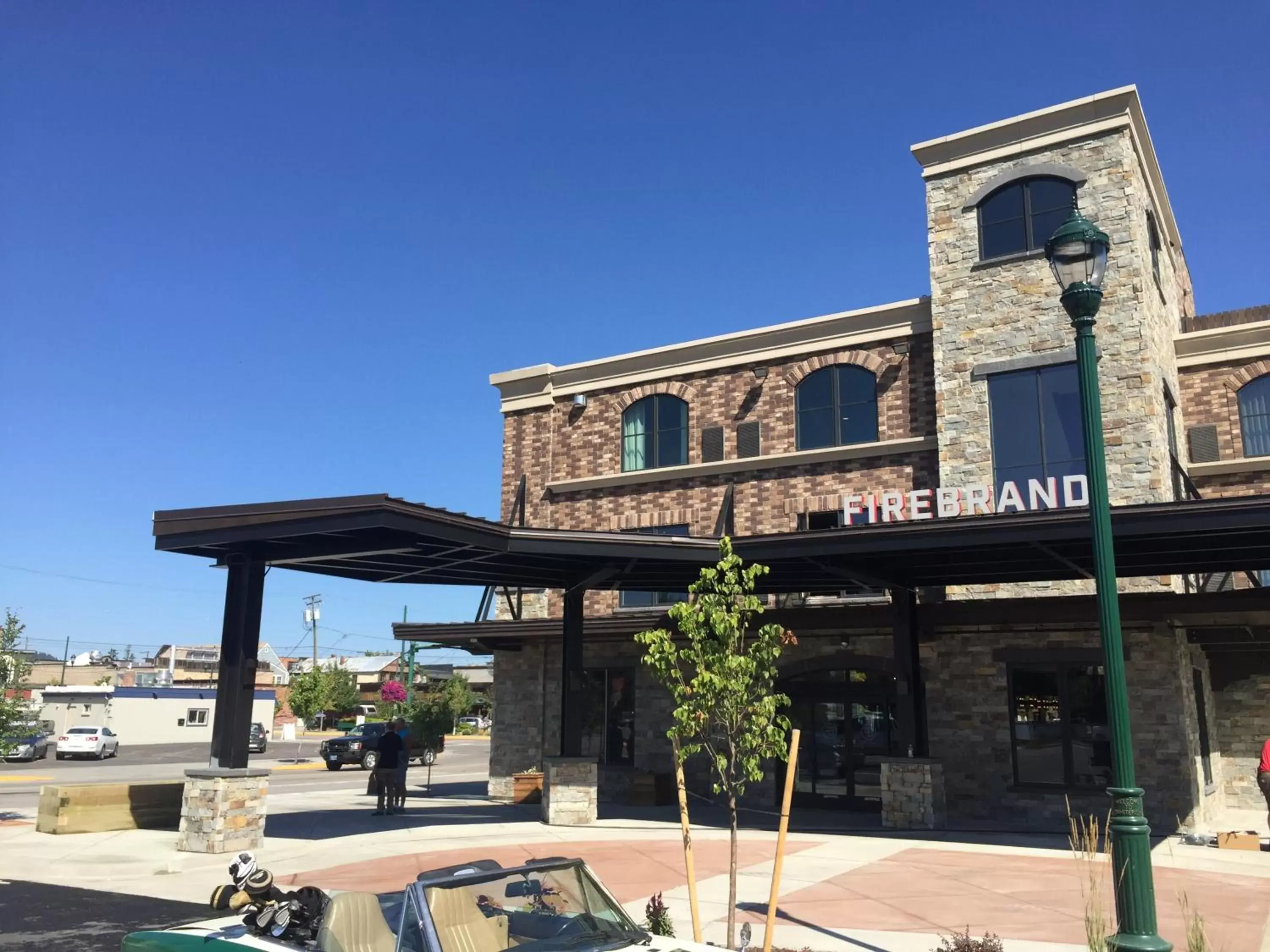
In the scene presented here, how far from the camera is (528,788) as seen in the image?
22.4 m

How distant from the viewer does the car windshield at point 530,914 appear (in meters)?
5.29

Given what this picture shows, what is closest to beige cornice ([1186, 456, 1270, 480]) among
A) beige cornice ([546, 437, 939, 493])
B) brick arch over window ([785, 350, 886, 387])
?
beige cornice ([546, 437, 939, 493])

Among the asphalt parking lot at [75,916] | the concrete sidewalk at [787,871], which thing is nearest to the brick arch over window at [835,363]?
the concrete sidewalk at [787,871]

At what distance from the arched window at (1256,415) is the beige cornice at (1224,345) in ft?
1.92

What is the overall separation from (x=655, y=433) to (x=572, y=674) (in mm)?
8656

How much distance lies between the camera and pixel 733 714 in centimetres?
856

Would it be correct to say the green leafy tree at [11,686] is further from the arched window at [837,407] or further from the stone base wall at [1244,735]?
the stone base wall at [1244,735]

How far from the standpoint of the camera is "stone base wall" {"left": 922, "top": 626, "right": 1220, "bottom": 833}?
16922 millimetres

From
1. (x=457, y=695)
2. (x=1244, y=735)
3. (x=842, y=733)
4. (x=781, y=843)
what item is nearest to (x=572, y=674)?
(x=842, y=733)

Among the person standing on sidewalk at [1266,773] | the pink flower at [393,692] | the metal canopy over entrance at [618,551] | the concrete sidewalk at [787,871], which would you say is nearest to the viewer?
the concrete sidewalk at [787,871]

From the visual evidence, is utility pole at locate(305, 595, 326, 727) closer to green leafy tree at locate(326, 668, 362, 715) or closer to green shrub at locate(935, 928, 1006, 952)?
green leafy tree at locate(326, 668, 362, 715)

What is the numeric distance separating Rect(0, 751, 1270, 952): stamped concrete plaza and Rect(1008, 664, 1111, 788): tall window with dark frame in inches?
82.0

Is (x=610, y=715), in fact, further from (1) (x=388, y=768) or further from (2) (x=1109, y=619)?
(2) (x=1109, y=619)

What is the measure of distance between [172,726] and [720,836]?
167 ft
